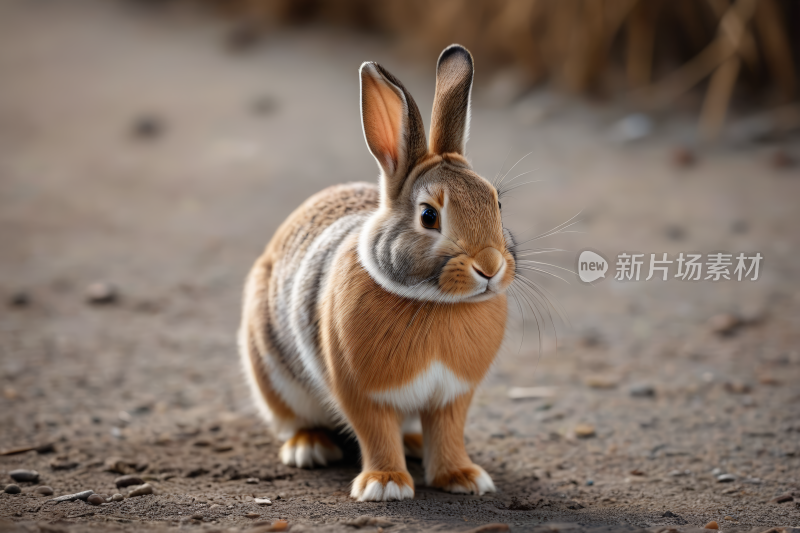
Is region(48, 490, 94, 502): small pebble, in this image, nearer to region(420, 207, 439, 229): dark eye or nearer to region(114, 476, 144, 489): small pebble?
region(114, 476, 144, 489): small pebble

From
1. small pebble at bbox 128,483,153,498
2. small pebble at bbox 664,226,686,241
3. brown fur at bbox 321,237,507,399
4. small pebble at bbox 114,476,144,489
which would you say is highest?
small pebble at bbox 664,226,686,241

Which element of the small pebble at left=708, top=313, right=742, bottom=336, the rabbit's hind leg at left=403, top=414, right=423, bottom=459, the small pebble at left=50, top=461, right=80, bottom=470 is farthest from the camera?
the small pebble at left=708, top=313, right=742, bottom=336

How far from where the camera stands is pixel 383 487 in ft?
12.1

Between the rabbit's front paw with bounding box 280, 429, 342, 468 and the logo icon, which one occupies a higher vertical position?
the logo icon

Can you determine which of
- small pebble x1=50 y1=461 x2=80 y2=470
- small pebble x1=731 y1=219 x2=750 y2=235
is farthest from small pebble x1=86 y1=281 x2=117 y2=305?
small pebble x1=731 y1=219 x2=750 y2=235

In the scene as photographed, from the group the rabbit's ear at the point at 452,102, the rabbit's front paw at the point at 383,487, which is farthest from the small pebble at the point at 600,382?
the rabbit's ear at the point at 452,102

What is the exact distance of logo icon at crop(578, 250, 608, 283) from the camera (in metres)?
6.71

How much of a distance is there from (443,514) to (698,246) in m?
4.85

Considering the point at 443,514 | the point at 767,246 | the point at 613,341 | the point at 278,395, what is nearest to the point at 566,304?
the point at 613,341

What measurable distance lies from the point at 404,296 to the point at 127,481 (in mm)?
1685

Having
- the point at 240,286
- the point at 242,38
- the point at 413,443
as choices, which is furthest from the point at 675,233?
the point at 242,38

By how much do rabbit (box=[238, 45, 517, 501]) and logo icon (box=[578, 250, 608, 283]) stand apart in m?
3.00

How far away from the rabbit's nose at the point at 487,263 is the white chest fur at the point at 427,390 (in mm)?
565

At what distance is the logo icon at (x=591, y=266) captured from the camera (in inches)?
264
